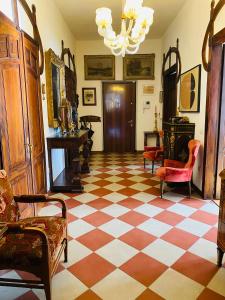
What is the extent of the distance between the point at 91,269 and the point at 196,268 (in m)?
0.93

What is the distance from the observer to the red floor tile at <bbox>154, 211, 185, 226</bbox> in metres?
2.87

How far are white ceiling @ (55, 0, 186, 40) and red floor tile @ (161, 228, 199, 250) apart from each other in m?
4.02

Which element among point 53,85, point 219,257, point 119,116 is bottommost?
point 219,257

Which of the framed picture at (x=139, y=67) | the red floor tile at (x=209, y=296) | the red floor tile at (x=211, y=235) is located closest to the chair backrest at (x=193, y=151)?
the red floor tile at (x=211, y=235)

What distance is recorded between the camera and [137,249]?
233cm

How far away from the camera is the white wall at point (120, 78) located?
263 inches

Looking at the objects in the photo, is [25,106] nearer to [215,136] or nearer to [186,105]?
[215,136]

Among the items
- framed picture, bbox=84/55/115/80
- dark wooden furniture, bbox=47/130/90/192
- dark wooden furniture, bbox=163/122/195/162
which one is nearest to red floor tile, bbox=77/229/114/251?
dark wooden furniture, bbox=47/130/90/192

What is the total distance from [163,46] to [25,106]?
5012mm

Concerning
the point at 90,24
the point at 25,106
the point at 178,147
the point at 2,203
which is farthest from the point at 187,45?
the point at 2,203

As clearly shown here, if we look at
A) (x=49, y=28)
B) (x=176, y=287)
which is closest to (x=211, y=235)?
(x=176, y=287)

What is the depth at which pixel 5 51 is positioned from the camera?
2287mm

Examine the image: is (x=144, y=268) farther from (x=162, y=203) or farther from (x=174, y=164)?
(x=174, y=164)

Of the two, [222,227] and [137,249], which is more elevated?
[222,227]
